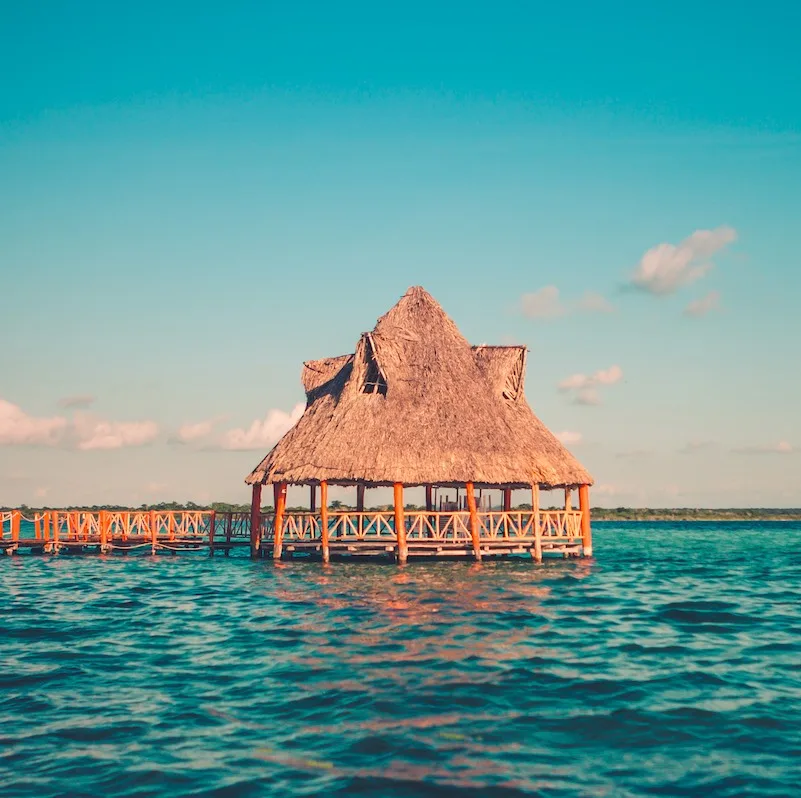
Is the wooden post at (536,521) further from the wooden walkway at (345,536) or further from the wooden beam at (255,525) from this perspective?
the wooden beam at (255,525)

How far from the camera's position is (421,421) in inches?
1310

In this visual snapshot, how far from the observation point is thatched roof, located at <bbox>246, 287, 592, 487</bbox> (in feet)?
105

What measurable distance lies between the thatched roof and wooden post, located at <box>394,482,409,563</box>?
429 millimetres

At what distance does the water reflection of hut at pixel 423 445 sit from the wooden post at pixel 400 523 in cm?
4

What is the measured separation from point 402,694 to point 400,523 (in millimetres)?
19547

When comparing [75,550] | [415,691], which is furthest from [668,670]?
[75,550]

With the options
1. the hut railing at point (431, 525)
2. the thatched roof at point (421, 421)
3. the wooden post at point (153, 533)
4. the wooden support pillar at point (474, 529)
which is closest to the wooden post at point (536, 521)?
the hut railing at point (431, 525)

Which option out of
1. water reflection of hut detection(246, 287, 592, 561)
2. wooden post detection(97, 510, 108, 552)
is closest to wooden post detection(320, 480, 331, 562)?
water reflection of hut detection(246, 287, 592, 561)

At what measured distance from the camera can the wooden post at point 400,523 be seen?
30.9 meters

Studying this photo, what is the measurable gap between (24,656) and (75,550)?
2999 centimetres

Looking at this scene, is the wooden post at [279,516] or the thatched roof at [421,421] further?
the wooden post at [279,516]

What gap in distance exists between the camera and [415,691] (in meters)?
11.7

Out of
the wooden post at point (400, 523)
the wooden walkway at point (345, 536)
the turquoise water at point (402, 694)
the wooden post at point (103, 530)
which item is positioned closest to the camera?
the turquoise water at point (402, 694)

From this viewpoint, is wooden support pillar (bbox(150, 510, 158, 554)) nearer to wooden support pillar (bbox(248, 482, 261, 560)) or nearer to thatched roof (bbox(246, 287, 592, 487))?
wooden support pillar (bbox(248, 482, 261, 560))
